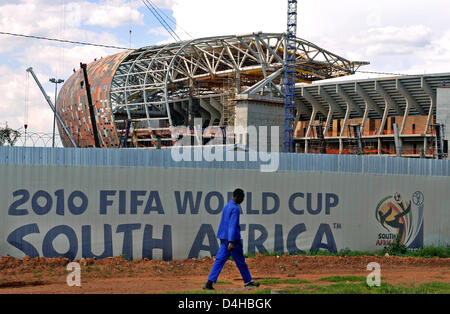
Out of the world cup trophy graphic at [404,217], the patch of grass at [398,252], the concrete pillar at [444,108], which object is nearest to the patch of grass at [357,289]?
the patch of grass at [398,252]

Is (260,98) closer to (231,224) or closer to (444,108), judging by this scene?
(444,108)

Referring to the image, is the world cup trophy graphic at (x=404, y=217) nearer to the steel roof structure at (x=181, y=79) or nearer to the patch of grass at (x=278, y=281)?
the patch of grass at (x=278, y=281)

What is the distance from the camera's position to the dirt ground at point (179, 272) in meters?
12.6

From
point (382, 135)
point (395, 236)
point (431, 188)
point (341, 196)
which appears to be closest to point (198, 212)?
point (341, 196)

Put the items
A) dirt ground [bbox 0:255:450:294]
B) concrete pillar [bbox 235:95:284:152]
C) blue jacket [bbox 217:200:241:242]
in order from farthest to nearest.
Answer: concrete pillar [bbox 235:95:284:152]
dirt ground [bbox 0:255:450:294]
blue jacket [bbox 217:200:241:242]

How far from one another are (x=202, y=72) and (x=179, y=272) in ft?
204

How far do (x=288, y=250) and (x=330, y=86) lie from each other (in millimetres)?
50108

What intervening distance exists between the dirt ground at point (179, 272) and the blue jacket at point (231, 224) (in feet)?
3.29

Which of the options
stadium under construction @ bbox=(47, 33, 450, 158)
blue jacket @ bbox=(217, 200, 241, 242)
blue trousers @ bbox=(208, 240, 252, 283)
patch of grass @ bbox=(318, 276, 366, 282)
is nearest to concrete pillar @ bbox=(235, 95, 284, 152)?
stadium under construction @ bbox=(47, 33, 450, 158)

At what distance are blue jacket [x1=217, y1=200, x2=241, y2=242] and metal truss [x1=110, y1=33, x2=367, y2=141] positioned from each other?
4935 cm

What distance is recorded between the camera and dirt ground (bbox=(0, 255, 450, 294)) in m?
12.6

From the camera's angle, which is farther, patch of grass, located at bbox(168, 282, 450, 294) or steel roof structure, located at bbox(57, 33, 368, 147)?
steel roof structure, located at bbox(57, 33, 368, 147)

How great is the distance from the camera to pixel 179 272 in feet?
49.7

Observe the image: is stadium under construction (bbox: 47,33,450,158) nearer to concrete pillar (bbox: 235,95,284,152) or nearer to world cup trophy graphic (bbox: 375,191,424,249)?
concrete pillar (bbox: 235,95,284,152)
